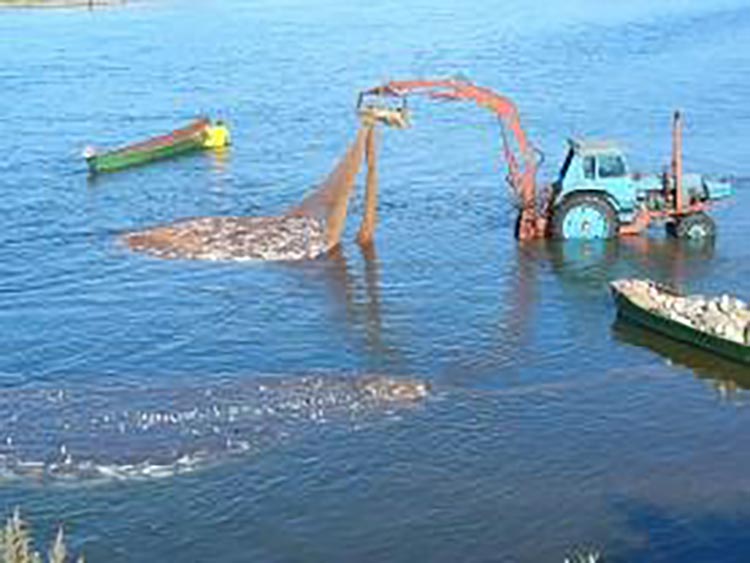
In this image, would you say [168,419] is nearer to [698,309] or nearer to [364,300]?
[364,300]

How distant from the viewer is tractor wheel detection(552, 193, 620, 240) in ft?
106

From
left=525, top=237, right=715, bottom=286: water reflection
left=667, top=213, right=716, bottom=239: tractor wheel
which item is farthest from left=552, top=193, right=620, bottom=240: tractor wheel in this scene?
left=667, top=213, right=716, bottom=239: tractor wheel

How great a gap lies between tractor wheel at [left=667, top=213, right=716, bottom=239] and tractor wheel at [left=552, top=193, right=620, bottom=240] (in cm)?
148

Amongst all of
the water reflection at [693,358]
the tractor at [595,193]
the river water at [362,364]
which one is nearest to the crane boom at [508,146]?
the tractor at [595,193]

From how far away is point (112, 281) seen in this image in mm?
30734

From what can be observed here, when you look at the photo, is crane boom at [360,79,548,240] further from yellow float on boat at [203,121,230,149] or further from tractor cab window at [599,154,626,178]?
yellow float on boat at [203,121,230,149]

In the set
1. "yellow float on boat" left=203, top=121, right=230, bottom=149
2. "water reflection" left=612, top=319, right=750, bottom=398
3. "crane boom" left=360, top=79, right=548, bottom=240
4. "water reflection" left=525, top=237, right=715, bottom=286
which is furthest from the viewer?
"yellow float on boat" left=203, top=121, right=230, bottom=149

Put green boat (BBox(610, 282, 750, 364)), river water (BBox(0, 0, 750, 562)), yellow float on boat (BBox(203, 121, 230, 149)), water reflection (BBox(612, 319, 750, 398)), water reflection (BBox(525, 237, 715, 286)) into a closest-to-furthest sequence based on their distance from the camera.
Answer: river water (BBox(0, 0, 750, 562)), water reflection (BBox(612, 319, 750, 398)), green boat (BBox(610, 282, 750, 364)), water reflection (BBox(525, 237, 715, 286)), yellow float on boat (BBox(203, 121, 230, 149))

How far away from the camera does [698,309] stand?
82.9ft

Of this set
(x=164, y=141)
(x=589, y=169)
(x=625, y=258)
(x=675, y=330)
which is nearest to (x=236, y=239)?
(x=589, y=169)

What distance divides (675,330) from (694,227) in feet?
26.8

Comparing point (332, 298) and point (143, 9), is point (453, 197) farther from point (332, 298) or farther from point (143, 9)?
point (143, 9)

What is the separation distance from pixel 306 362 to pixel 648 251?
1093 centimetres

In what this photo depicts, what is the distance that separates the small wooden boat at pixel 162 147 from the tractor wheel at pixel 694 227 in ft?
59.5
